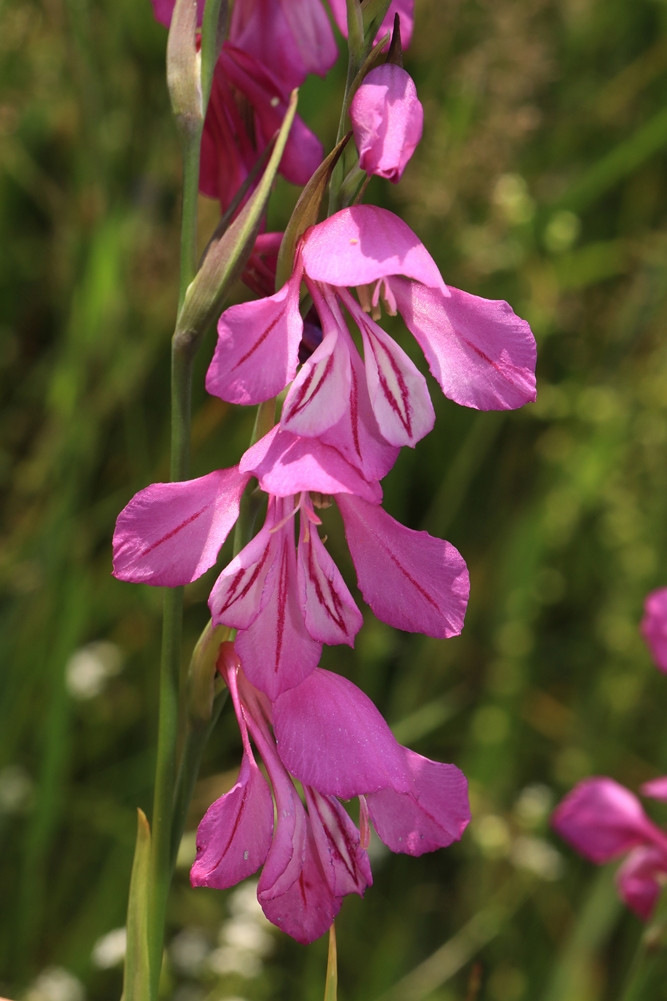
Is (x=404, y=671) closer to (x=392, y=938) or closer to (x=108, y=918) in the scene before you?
(x=392, y=938)

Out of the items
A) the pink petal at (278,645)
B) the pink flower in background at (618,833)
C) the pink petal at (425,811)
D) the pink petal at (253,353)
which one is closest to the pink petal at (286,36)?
the pink petal at (253,353)

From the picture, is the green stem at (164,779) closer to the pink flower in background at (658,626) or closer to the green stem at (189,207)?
the green stem at (189,207)

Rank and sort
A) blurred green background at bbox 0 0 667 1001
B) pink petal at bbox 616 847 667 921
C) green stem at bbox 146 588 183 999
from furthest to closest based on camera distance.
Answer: blurred green background at bbox 0 0 667 1001
pink petal at bbox 616 847 667 921
green stem at bbox 146 588 183 999

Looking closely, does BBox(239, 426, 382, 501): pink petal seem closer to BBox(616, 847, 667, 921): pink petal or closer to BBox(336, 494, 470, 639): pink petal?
BBox(336, 494, 470, 639): pink petal

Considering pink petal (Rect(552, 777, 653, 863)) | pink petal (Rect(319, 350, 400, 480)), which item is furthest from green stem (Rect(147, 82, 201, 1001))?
pink petal (Rect(552, 777, 653, 863))

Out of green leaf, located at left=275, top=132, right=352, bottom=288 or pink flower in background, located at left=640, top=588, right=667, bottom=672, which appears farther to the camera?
pink flower in background, located at left=640, top=588, right=667, bottom=672

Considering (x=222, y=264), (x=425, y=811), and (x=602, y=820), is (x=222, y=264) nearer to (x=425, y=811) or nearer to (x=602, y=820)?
(x=425, y=811)

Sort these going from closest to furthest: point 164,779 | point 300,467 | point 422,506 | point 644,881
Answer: point 300,467 → point 164,779 → point 644,881 → point 422,506

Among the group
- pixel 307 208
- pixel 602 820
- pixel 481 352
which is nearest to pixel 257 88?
pixel 307 208
